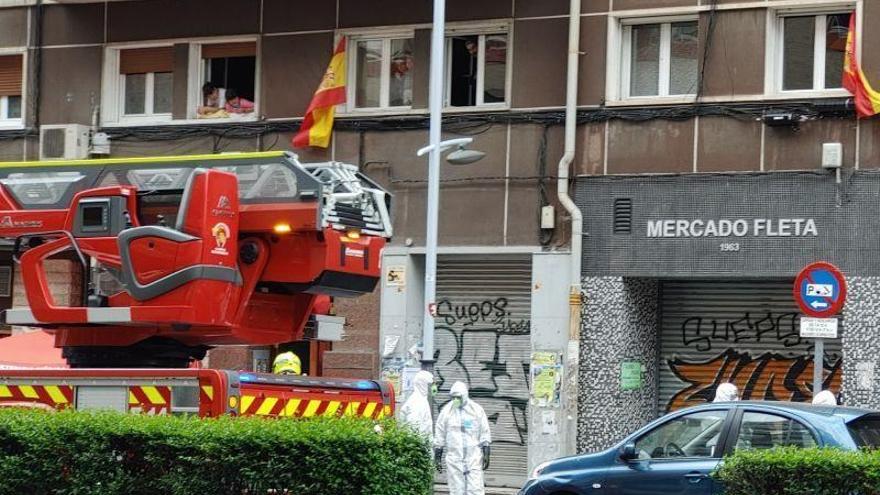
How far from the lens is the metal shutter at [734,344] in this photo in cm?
2206

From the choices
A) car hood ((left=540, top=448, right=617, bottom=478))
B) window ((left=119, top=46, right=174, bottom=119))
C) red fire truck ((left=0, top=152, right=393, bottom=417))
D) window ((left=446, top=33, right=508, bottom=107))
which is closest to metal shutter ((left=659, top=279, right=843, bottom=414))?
window ((left=446, top=33, right=508, bottom=107))

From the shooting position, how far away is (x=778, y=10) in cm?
2152

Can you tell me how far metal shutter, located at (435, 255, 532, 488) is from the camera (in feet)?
75.6

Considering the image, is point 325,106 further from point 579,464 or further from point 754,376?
point 579,464

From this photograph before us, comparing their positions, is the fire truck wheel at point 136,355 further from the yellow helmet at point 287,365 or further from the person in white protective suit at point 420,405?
the person in white protective suit at point 420,405

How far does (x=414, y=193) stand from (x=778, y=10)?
541 cm

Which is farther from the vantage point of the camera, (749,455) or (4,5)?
(4,5)

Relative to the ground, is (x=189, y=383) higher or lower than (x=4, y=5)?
lower

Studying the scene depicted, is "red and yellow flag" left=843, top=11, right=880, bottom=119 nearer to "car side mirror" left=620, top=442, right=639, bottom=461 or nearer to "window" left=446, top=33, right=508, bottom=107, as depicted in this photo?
"window" left=446, top=33, right=508, bottom=107

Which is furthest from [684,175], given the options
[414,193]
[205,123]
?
[205,123]

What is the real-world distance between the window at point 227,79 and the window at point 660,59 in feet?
18.0

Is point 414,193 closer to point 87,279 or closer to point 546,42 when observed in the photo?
point 546,42

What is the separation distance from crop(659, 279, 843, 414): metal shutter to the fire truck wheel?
33.1 ft

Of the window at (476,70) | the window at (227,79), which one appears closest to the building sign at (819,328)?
the window at (476,70)
